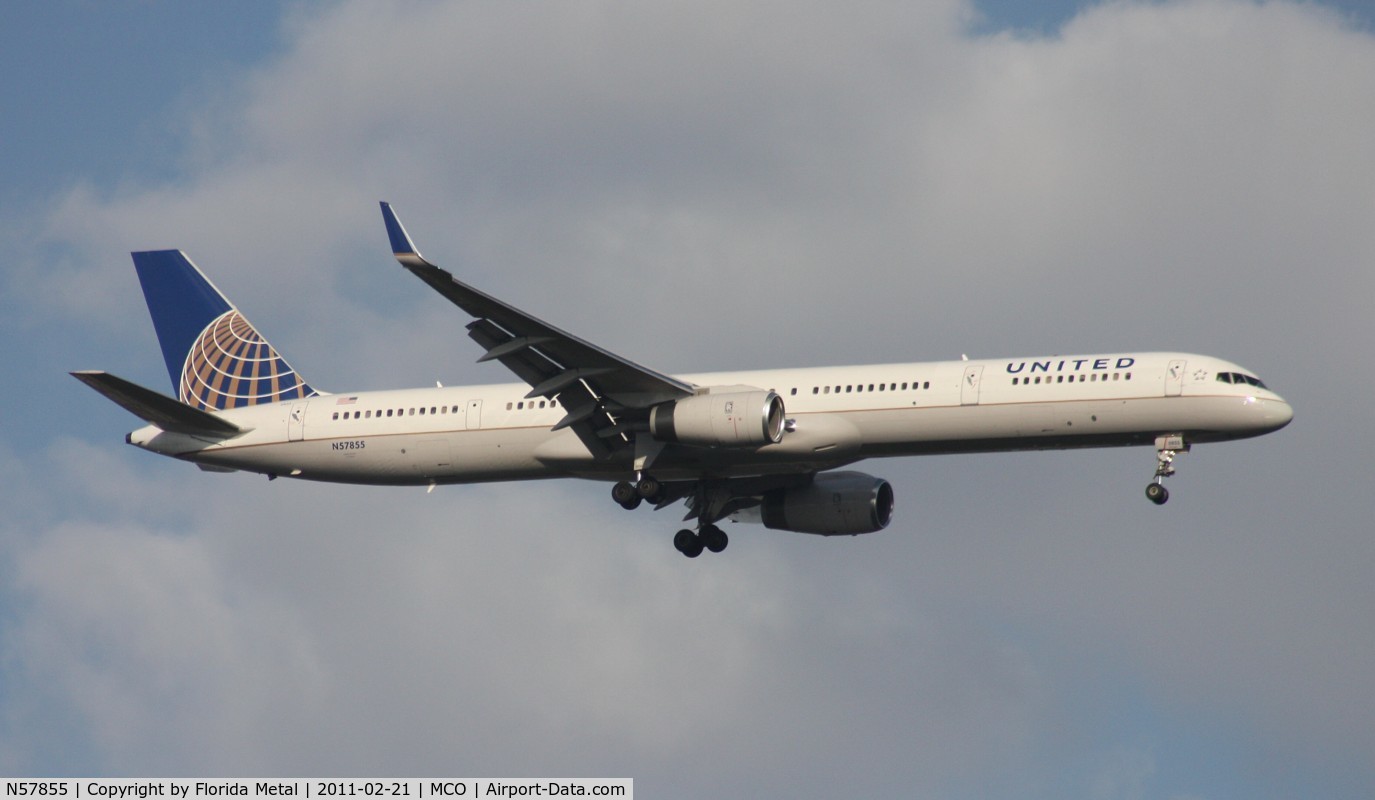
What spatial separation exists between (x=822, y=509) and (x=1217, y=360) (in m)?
12.3

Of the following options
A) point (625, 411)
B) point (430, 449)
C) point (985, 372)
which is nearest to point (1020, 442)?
point (985, 372)

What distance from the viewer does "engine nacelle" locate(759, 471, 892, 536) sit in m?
56.3

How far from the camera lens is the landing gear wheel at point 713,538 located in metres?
57.5

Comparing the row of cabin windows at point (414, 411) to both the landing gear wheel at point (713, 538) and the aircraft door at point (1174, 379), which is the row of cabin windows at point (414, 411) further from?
the aircraft door at point (1174, 379)

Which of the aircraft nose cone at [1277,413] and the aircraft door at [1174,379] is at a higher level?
the aircraft door at [1174,379]

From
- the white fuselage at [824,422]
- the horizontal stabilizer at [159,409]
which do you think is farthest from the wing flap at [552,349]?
the horizontal stabilizer at [159,409]

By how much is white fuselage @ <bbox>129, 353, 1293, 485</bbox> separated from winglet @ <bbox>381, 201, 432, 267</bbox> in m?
9.92

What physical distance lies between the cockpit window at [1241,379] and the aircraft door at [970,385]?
591 cm

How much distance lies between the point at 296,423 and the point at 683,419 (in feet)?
40.3

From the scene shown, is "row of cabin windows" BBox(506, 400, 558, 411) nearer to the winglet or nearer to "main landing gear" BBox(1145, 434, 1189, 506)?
the winglet

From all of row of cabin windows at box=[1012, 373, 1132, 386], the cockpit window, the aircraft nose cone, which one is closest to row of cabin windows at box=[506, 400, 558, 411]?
row of cabin windows at box=[1012, 373, 1132, 386]

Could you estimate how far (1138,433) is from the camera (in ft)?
163

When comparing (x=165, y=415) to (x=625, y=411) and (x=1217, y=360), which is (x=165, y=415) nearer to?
(x=625, y=411)

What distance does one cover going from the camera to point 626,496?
53.1m
